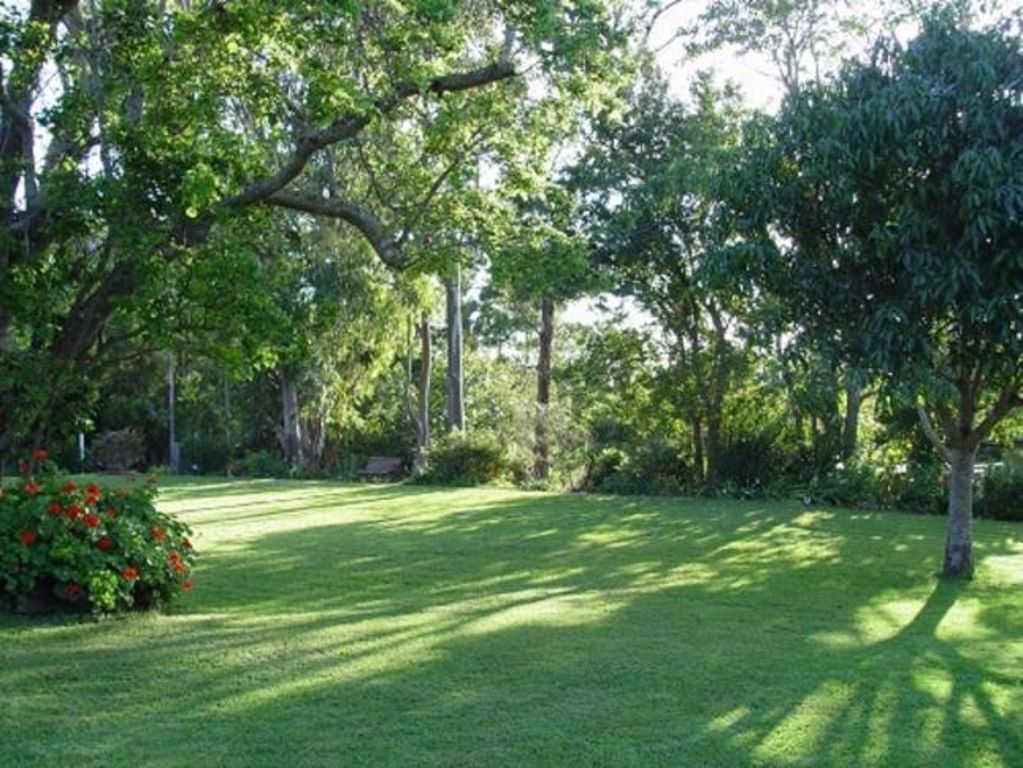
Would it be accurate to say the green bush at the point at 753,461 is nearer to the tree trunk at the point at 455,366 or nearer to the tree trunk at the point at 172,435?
the tree trunk at the point at 455,366

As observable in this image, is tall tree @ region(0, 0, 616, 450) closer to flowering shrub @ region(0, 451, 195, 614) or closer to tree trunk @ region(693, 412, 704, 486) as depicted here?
flowering shrub @ region(0, 451, 195, 614)

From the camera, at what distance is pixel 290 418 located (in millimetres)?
31109

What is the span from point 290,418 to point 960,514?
2311 cm

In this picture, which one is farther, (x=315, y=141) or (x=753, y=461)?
(x=753, y=461)

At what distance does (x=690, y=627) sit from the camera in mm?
8305

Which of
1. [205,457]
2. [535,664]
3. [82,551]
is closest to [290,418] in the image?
[205,457]

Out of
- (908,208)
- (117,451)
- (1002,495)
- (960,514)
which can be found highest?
(908,208)

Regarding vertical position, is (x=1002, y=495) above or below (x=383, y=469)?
below

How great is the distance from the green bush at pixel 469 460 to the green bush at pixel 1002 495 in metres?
11.0

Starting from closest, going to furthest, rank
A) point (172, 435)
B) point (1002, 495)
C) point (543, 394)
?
1. point (1002, 495)
2. point (543, 394)
3. point (172, 435)

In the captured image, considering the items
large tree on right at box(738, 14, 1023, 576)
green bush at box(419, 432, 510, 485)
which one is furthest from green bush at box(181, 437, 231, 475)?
large tree on right at box(738, 14, 1023, 576)

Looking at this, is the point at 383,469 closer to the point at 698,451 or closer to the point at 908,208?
the point at 698,451

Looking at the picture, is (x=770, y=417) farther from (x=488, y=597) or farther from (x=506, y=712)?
(x=506, y=712)

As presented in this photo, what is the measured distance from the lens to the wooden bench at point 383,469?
94.4 feet
